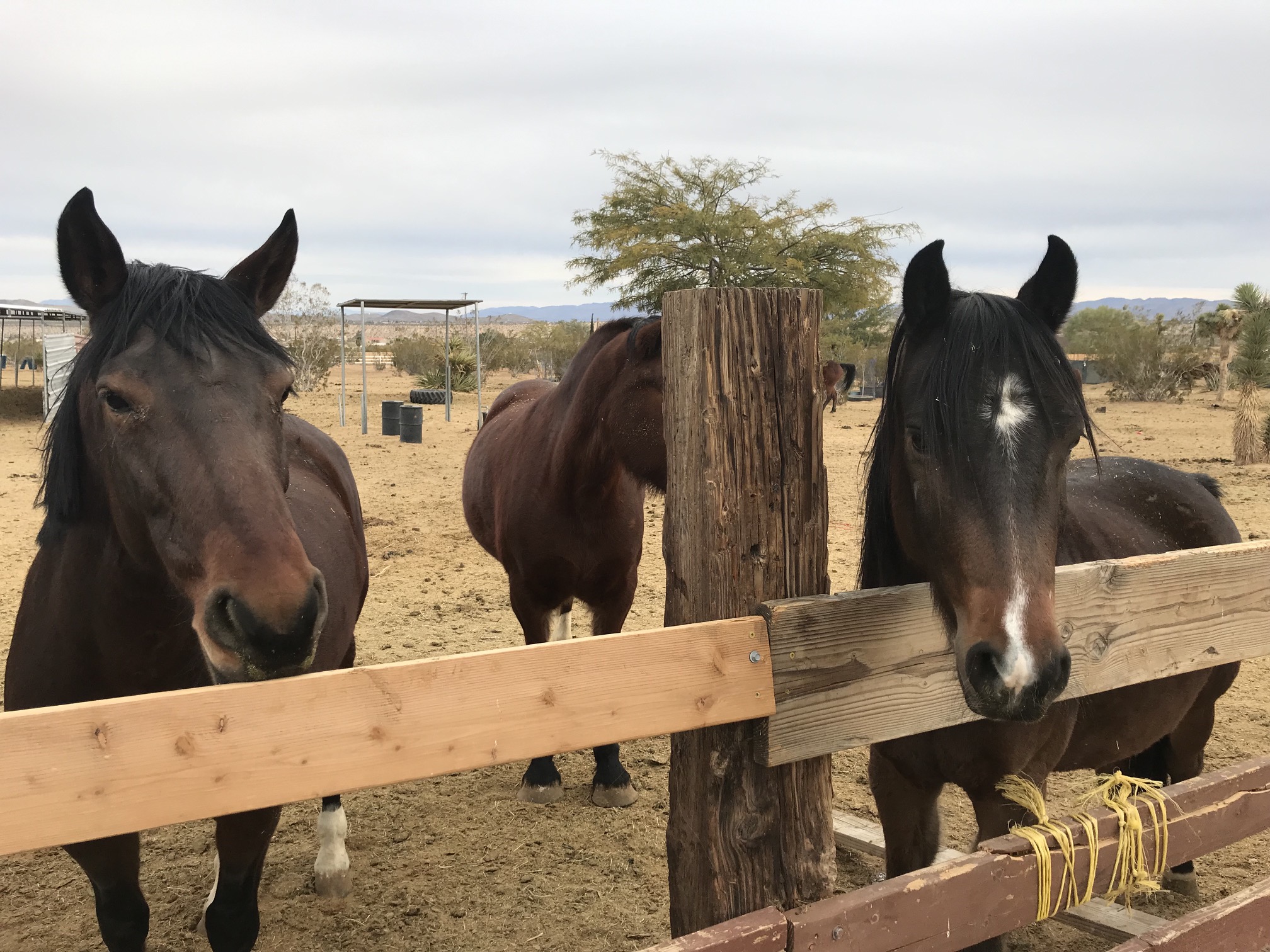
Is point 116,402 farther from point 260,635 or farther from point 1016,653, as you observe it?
point 1016,653

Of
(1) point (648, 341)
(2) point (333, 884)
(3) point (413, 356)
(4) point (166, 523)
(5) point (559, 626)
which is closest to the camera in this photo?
(4) point (166, 523)

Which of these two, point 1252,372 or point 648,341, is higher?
point 1252,372

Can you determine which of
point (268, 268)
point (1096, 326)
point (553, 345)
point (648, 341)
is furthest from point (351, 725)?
point (1096, 326)

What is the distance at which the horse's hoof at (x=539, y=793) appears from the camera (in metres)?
4.27

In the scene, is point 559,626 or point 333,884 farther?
point 559,626

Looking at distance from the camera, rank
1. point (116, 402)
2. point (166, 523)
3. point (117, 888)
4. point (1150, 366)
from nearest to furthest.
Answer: point (166, 523) < point (116, 402) < point (117, 888) < point (1150, 366)

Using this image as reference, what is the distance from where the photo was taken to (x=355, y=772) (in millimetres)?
1289

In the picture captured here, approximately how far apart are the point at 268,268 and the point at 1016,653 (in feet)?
6.97

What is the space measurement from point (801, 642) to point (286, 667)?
97 cm

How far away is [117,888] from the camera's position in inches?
94.3

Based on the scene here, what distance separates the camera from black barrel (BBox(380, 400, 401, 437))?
56.5ft

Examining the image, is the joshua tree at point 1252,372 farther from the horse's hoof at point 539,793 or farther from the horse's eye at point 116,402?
the horse's eye at point 116,402

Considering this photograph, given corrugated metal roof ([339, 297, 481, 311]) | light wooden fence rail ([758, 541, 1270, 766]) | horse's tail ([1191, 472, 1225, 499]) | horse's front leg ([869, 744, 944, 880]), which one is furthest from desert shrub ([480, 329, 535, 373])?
light wooden fence rail ([758, 541, 1270, 766])

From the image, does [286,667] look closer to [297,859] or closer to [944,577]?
[944,577]
